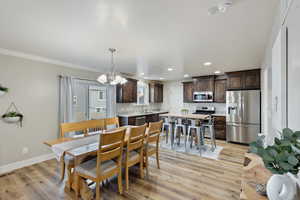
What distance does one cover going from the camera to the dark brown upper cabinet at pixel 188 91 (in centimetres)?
618

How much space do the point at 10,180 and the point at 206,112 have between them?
19.7 feet

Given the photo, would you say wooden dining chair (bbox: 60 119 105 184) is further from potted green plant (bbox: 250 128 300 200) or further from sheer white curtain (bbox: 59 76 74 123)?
potted green plant (bbox: 250 128 300 200)

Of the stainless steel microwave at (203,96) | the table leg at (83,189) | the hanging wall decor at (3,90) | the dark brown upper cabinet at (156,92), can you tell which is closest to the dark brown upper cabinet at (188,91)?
the stainless steel microwave at (203,96)

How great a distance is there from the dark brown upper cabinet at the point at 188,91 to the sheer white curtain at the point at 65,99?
4464 mm

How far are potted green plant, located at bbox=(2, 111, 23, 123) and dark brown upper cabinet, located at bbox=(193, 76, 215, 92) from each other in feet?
18.5

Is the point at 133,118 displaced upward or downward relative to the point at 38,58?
downward

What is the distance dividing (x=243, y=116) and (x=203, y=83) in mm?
1921

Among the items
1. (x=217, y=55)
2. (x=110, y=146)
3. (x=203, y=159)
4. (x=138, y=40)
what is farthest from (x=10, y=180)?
(x=217, y=55)

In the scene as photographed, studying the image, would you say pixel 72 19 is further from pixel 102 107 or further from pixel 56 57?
pixel 102 107

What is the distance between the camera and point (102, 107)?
4676 millimetres

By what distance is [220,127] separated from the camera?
5141 millimetres

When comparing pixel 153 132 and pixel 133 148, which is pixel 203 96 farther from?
pixel 133 148

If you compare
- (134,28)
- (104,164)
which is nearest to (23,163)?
(104,164)

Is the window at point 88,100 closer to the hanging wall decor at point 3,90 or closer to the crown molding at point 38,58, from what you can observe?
the crown molding at point 38,58
